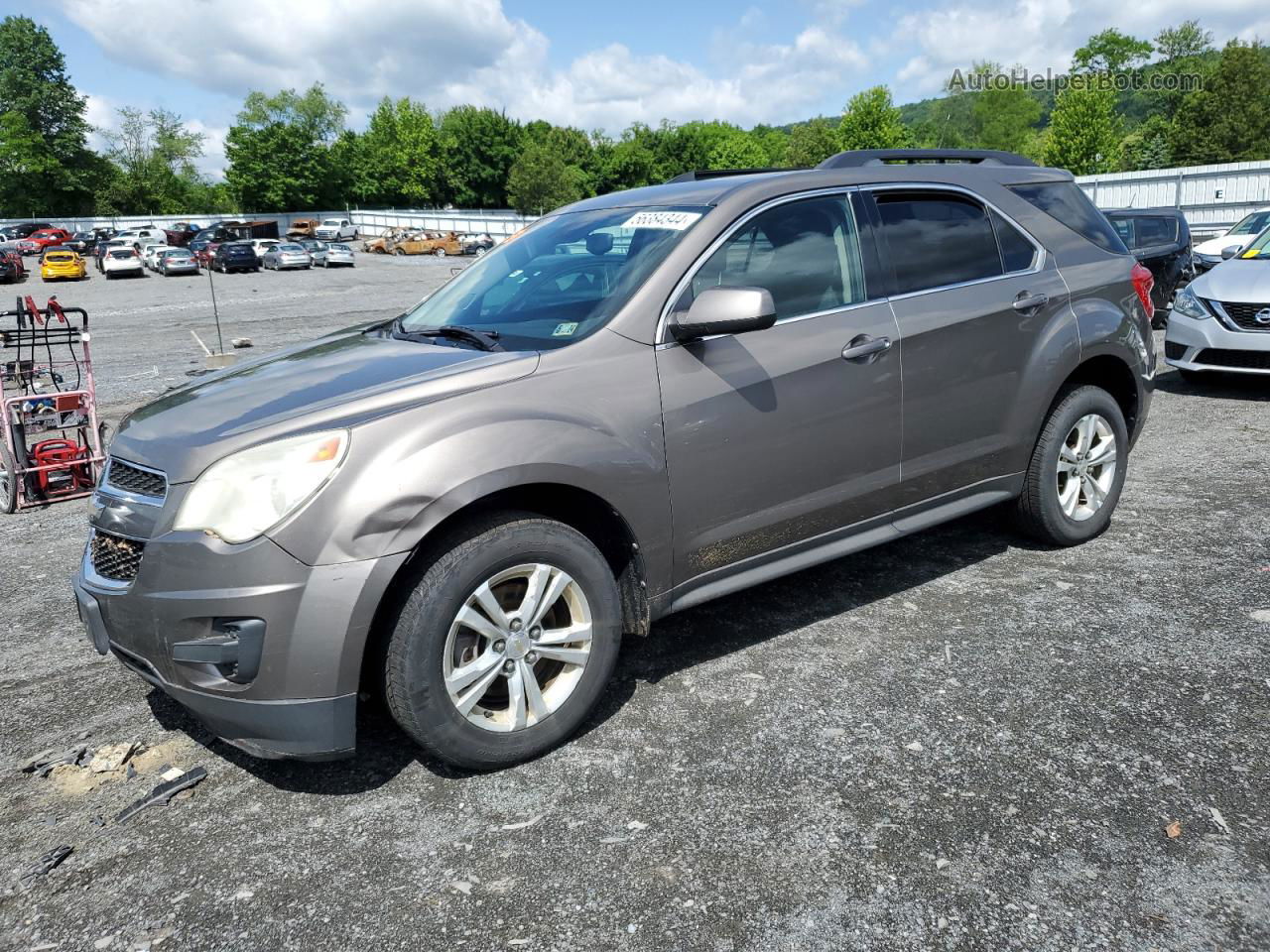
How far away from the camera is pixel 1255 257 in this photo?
363 inches

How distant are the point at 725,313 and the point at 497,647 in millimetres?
1319

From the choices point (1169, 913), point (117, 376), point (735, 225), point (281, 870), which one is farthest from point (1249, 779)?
point (117, 376)

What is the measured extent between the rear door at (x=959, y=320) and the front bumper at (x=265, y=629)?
2.34 meters

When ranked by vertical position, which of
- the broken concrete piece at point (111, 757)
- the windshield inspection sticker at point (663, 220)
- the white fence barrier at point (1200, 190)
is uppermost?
the white fence barrier at point (1200, 190)

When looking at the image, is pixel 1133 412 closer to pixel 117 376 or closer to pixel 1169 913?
pixel 1169 913

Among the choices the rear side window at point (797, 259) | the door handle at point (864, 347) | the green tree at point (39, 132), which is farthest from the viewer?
the green tree at point (39, 132)

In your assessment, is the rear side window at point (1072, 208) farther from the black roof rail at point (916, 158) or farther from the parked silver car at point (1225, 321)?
the parked silver car at point (1225, 321)

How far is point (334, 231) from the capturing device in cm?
6769

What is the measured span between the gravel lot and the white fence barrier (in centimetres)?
2660

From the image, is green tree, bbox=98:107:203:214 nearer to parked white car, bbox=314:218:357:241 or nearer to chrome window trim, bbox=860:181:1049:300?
parked white car, bbox=314:218:357:241

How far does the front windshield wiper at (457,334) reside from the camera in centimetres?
356

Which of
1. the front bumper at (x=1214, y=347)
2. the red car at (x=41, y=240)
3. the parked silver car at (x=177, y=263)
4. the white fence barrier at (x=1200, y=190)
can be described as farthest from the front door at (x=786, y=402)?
the red car at (x=41, y=240)

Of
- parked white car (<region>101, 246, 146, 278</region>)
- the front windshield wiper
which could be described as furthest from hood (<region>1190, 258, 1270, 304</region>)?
parked white car (<region>101, 246, 146, 278</region>)

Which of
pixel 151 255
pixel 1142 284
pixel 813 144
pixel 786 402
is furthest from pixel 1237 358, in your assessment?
pixel 813 144
